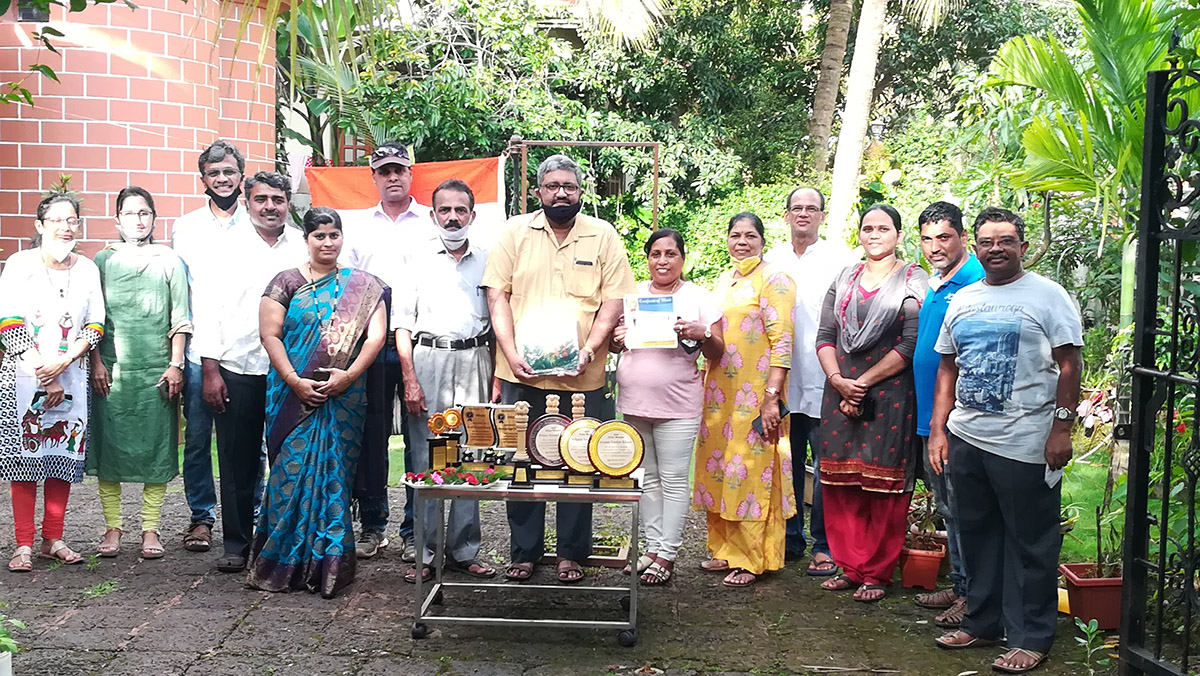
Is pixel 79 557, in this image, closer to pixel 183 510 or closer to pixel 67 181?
pixel 183 510

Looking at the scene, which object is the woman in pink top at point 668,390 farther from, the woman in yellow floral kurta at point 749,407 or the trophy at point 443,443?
the trophy at point 443,443

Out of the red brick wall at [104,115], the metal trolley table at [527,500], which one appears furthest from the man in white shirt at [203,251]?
the red brick wall at [104,115]

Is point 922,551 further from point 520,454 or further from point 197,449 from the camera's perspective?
point 197,449

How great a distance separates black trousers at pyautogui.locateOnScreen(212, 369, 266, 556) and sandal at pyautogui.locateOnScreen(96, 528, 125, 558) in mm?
624

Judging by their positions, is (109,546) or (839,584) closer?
(839,584)

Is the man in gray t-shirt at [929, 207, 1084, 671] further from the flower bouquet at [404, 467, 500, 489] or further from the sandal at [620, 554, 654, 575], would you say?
the flower bouquet at [404, 467, 500, 489]

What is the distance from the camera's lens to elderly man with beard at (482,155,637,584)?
220 inches

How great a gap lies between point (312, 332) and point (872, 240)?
2.69 meters

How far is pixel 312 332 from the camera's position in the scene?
550 cm

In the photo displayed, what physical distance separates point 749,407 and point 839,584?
98 centimetres

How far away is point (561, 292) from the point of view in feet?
18.5

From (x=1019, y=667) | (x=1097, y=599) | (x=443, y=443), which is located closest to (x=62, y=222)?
(x=443, y=443)

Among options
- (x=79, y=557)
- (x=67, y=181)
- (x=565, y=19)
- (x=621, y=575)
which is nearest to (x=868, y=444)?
(x=621, y=575)

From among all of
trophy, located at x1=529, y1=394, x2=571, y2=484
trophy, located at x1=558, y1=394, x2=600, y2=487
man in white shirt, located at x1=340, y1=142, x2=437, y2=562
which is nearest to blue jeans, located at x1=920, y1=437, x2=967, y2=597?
trophy, located at x1=558, y1=394, x2=600, y2=487
